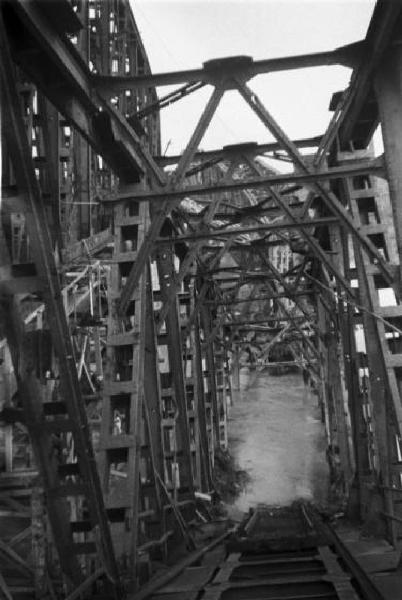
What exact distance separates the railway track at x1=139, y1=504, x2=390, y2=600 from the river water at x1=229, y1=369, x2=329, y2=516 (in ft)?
23.2

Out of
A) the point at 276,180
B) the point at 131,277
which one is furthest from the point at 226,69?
the point at 131,277

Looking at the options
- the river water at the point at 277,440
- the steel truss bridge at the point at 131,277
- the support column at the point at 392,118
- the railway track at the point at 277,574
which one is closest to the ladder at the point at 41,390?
the steel truss bridge at the point at 131,277

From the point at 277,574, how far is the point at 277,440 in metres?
18.5

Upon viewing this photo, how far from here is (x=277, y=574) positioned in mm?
6723

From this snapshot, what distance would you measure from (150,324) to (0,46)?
4.72 m

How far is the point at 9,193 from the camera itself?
474 centimetres

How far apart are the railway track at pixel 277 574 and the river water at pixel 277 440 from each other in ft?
23.2

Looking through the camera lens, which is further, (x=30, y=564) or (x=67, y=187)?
(x=67, y=187)

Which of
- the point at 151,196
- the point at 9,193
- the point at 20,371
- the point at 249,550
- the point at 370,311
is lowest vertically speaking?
the point at 249,550

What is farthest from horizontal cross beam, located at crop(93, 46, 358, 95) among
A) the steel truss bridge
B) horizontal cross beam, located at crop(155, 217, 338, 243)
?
horizontal cross beam, located at crop(155, 217, 338, 243)

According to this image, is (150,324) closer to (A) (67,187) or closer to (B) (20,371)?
(B) (20,371)

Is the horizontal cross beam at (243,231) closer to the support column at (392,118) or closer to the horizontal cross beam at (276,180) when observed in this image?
the horizontal cross beam at (276,180)

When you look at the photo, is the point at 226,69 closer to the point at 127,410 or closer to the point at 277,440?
the point at 127,410

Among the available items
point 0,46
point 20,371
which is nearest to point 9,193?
point 0,46
